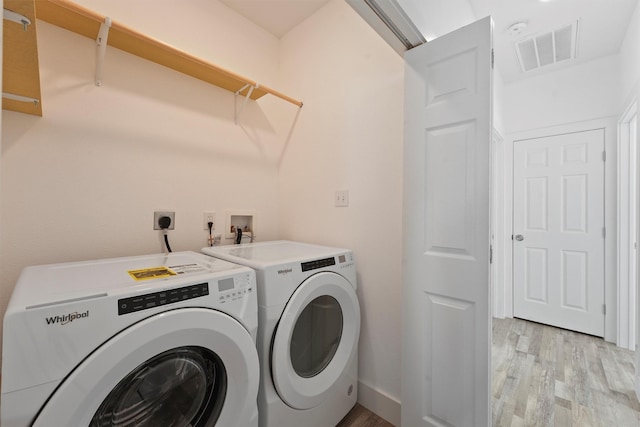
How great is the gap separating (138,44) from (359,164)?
1337 mm

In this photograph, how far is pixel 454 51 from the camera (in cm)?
121

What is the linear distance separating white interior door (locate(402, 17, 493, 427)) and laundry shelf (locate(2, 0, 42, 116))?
1376 millimetres

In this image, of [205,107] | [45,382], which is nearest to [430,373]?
[45,382]

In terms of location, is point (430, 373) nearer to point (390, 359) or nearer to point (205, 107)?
point (390, 359)

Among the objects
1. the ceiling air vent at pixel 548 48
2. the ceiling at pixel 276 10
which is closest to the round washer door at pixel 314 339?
the ceiling at pixel 276 10

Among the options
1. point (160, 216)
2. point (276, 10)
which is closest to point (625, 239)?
point (276, 10)

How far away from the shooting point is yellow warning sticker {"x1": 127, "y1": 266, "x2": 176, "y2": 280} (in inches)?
37.2

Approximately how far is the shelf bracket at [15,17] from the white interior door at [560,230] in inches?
147

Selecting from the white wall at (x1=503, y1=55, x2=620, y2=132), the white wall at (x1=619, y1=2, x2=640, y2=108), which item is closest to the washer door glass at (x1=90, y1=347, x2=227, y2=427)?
the white wall at (x1=619, y1=2, x2=640, y2=108)

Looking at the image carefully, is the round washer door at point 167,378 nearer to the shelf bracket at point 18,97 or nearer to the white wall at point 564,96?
the shelf bracket at point 18,97

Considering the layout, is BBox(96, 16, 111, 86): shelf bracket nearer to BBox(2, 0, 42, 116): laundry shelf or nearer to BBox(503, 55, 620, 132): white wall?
BBox(2, 0, 42, 116): laundry shelf

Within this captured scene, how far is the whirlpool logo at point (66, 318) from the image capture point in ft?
2.23

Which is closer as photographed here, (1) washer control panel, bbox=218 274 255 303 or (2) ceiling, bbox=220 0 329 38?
(1) washer control panel, bbox=218 274 255 303

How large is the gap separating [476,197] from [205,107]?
168 cm
